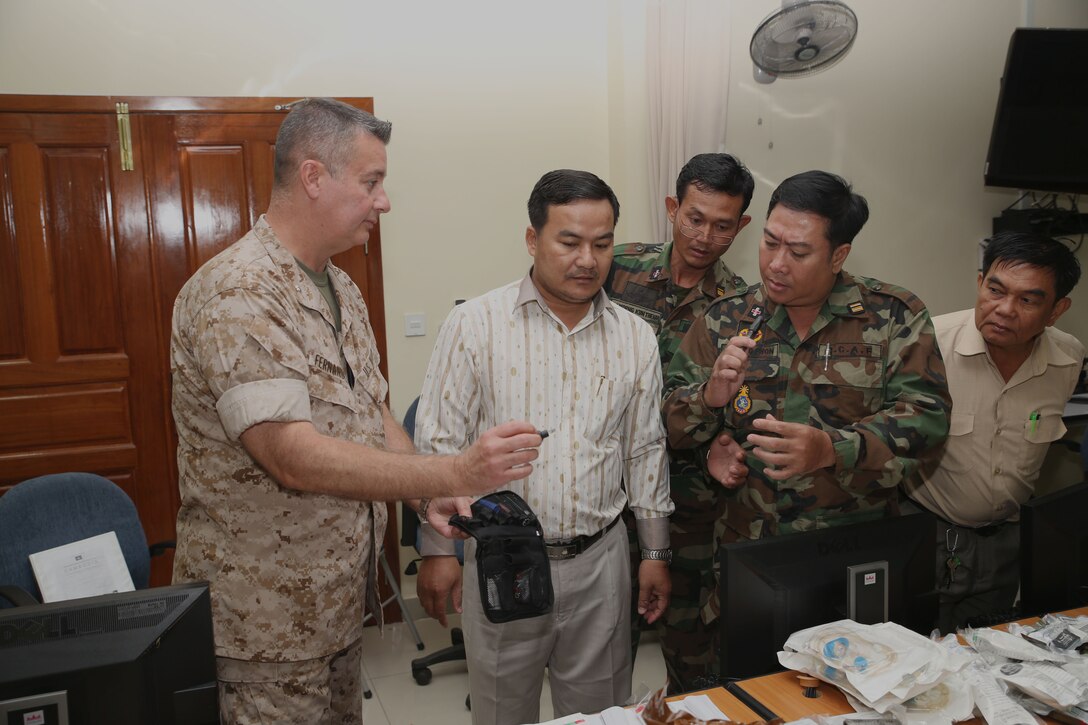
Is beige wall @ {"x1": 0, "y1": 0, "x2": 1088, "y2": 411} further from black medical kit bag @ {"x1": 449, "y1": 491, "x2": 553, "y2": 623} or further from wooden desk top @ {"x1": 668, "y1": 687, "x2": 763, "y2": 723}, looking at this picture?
wooden desk top @ {"x1": 668, "y1": 687, "x2": 763, "y2": 723}

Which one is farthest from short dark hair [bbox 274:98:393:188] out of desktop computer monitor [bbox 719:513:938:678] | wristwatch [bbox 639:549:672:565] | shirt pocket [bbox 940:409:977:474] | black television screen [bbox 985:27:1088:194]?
black television screen [bbox 985:27:1088:194]

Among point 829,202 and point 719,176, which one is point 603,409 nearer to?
point 829,202

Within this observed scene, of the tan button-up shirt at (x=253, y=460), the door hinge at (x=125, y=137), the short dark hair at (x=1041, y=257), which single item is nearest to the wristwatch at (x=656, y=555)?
the tan button-up shirt at (x=253, y=460)

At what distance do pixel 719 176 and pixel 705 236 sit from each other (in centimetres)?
18

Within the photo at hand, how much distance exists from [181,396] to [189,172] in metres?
2.12

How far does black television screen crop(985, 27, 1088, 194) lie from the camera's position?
2.95 meters

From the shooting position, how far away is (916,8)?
348 centimetres

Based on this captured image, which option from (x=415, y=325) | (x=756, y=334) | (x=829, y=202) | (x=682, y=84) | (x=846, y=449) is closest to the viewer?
(x=846, y=449)

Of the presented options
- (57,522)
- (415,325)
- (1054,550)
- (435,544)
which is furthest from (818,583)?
(415,325)

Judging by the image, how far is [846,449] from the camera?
177cm

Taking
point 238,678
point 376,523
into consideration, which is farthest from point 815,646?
point 238,678

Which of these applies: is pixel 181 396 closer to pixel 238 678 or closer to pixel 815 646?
pixel 238 678

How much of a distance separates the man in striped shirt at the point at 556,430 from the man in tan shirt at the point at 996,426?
105cm

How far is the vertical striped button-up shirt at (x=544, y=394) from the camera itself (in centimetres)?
177
